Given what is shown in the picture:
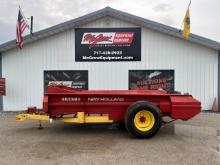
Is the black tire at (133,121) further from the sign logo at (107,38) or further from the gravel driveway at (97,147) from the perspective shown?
the sign logo at (107,38)

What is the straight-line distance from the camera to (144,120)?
399 inches

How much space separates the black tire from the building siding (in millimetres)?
6645

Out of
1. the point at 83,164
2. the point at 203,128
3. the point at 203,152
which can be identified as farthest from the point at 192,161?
the point at 203,128

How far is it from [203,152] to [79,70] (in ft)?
30.1

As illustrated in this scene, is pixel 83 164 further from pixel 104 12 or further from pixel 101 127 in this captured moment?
pixel 104 12

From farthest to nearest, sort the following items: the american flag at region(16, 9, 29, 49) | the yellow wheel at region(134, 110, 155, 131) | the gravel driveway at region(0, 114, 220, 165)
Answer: the american flag at region(16, 9, 29, 49) → the yellow wheel at region(134, 110, 155, 131) → the gravel driveway at region(0, 114, 220, 165)

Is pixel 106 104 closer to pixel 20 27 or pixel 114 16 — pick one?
pixel 114 16

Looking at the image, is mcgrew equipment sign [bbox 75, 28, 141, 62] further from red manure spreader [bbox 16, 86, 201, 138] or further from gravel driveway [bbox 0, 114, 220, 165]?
red manure spreader [bbox 16, 86, 201, 138]

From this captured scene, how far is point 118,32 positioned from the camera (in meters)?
16.7

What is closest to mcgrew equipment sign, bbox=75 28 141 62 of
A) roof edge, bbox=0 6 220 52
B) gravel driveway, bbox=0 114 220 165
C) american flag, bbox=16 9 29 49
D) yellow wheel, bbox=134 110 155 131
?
roof edge, bbox=0 6 220 52

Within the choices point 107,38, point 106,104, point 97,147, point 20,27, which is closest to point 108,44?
point 107,38

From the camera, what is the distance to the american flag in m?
15.9

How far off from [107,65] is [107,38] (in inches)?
47.6

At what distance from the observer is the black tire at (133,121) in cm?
999
